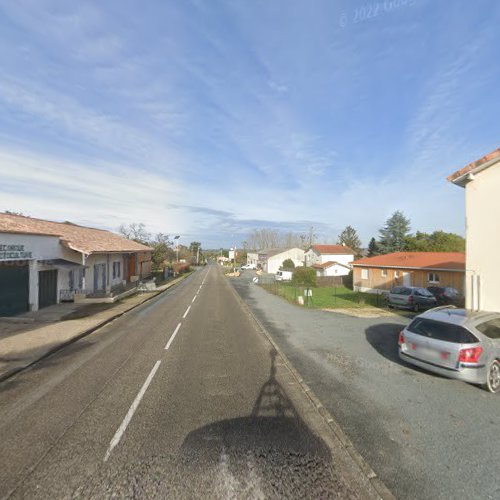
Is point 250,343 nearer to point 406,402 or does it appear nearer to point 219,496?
point 406,402

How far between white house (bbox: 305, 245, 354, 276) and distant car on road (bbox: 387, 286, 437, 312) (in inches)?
1100

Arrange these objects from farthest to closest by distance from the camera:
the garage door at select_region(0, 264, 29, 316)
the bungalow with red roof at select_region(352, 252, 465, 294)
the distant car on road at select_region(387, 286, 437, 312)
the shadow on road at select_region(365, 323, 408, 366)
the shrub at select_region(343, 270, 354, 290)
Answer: the shrub at select_region(343, 270, 354, 290) < the bungalow with red roof at select_region(352, 252, 465, 294) < the distant car on road at select_region(387, 286, 437, 312) < the garage door at select_region(0, 264, 29, 316) < the shadow on road at select_region(365, 323, 408, 366)

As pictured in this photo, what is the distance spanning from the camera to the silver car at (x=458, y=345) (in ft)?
20.7

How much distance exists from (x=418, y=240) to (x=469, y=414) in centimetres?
5025

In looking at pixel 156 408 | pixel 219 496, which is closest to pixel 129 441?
pixel 156 408

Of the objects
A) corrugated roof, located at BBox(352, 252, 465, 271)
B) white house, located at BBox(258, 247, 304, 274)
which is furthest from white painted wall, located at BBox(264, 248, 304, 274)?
corrugated roof, located at BBox(352, 252, 465, 271)

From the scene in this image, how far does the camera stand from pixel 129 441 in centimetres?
441

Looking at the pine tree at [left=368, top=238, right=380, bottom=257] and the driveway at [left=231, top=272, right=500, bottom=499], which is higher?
the pine tree at [left=368, top=238, right=380, bottom=257]

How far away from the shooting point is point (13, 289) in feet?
46.0

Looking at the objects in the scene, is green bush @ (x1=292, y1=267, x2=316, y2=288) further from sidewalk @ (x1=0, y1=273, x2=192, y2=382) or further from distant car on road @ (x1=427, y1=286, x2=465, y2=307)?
sidewalk @ (x1=0, y1=273, x2=192, y2=382)

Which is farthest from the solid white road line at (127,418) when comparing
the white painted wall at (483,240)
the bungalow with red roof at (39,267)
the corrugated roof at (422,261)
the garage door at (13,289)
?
the corrugated roof at (422,261)

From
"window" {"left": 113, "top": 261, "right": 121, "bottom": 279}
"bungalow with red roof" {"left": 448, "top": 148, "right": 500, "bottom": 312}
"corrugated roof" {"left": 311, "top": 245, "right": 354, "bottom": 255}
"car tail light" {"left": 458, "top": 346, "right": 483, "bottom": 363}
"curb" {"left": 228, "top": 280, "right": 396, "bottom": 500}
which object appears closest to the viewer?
"curb" {"left": 228, "top": 280, "right": 396, "bottom": 500}

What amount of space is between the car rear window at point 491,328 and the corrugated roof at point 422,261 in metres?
21.4

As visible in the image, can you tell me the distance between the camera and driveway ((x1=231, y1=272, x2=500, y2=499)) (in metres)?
3.77
